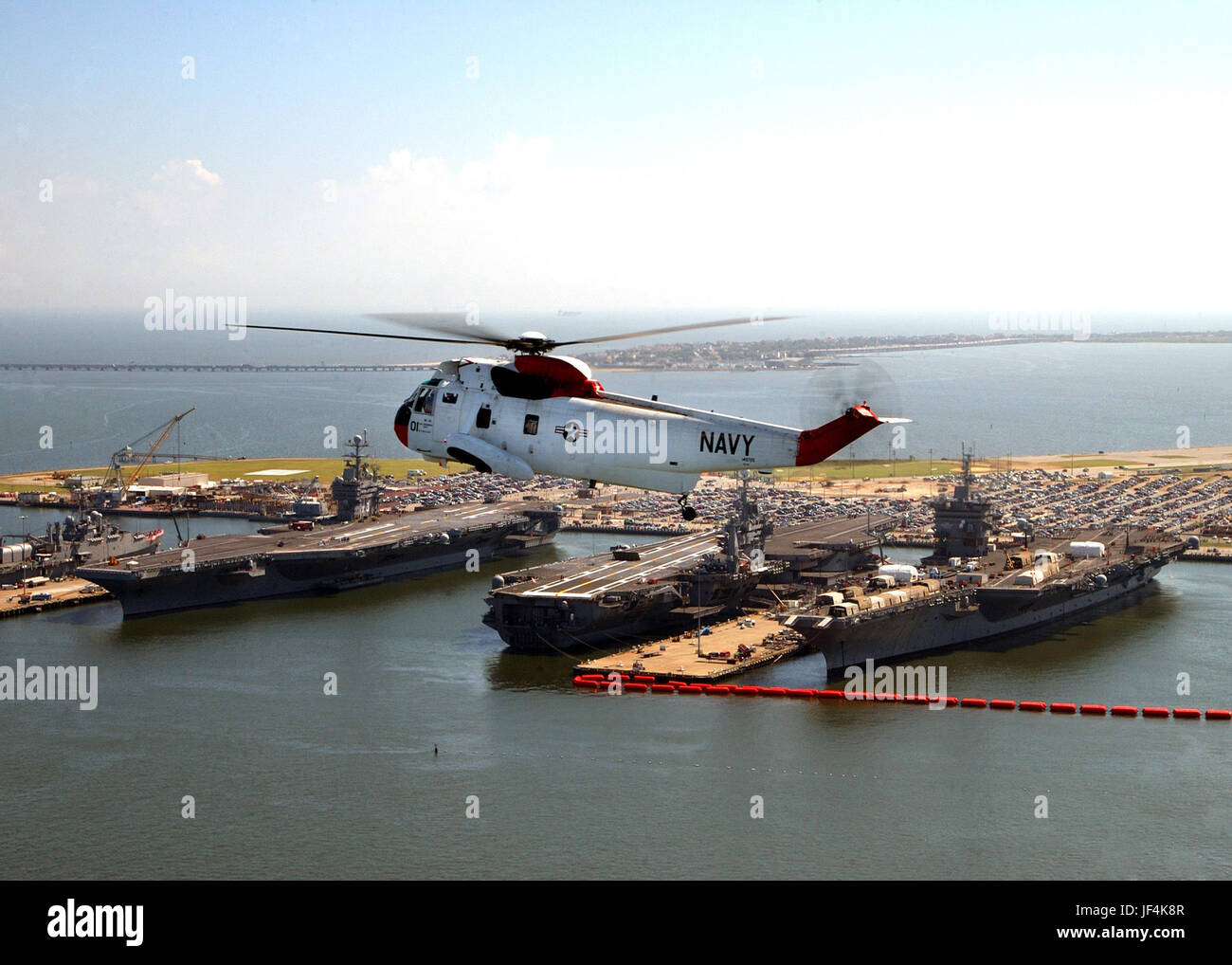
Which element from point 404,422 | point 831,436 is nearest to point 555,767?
point 404,422

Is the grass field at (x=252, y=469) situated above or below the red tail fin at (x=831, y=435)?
below

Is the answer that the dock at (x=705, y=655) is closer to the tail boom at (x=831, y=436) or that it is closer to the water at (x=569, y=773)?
the water at (x=569, y=773)

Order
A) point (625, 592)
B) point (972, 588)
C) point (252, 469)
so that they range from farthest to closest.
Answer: point (252, 469)
point (972, 588)
point (625, 592)

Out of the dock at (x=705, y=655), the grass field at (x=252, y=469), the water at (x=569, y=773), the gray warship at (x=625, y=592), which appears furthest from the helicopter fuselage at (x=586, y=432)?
the grass field at (x=252, y=469)

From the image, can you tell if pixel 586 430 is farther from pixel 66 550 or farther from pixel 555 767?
pixel 66 550

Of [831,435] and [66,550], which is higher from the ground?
[831,435]
